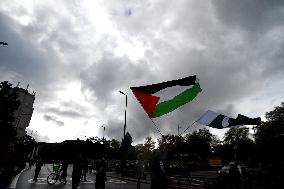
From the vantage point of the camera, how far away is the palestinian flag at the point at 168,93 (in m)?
10.7

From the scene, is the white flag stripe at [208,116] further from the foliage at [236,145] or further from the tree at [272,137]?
the foliage at [236,145]

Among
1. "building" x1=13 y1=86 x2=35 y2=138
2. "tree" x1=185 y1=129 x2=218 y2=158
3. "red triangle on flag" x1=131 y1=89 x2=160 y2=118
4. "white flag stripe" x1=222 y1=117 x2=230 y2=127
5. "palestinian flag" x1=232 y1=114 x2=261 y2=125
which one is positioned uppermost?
"building" x1=13 y1=86 x2=35 y2=138

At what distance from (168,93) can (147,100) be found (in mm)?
1077

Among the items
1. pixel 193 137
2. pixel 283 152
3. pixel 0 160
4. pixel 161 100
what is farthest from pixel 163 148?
pixel 193 137

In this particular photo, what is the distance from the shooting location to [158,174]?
303 inches

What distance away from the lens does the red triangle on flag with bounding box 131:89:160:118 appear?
10.3 metres

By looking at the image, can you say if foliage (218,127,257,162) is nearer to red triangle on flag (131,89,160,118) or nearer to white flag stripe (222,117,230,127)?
white flag stripe (222,117,230,127)

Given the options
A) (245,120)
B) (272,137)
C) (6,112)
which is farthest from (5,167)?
(272,137)

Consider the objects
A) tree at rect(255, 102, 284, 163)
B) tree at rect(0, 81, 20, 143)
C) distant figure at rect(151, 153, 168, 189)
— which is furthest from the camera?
tree at rect(255, 102, 284, 163)

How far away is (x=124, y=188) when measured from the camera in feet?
56.7

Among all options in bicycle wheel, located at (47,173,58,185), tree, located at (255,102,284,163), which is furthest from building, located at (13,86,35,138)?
bicycle wheel, located at (47,173,58,185)

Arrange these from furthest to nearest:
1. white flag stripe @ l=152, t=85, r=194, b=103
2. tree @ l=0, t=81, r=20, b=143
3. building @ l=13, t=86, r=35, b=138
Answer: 1. building @ l=13, t=86, r=35, b=138
2. tree @ l=0, t=81, r=20, b=143
3. white flag stripe @ l=152, t=85, r=194, b=103

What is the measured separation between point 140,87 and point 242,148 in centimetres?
8281

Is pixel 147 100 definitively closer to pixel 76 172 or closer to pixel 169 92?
pixel 169 92
